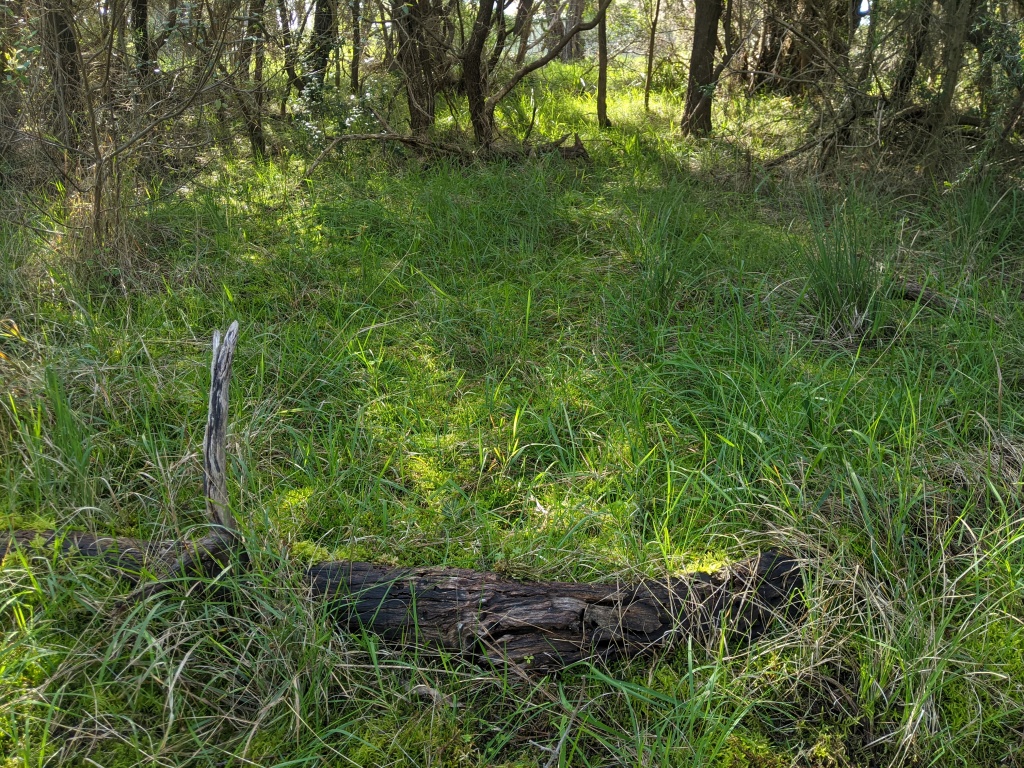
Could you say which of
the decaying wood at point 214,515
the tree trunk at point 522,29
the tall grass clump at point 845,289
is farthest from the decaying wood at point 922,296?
the tree trunk at point 522,29

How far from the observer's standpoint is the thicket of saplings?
203 cm

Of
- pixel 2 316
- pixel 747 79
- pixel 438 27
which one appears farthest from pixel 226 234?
pixel 747 79

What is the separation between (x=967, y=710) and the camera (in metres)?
2.03

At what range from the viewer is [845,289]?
3688mm

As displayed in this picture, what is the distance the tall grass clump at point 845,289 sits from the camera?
361cm

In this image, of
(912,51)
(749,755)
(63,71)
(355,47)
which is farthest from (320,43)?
(749,755)

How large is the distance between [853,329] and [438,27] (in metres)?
4.31

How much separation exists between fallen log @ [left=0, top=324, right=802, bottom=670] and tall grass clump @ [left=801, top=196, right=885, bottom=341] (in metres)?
1.68

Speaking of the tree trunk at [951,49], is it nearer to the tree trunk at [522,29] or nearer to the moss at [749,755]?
the tree trunk at [522,29]

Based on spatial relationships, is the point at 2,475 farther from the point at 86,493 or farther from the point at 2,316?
the point at 2,316

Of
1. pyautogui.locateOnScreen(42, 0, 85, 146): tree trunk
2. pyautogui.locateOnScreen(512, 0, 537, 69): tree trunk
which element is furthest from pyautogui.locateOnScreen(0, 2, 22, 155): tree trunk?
pyautogui.locateOnScreen(512, 0, 537, 69): tree trunk

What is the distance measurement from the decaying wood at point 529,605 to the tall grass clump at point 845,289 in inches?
65.7

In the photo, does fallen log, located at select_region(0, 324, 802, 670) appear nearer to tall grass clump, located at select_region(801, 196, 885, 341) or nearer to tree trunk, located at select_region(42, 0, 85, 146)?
tall grass clump, located at select_region(801, 196, 885, 341)

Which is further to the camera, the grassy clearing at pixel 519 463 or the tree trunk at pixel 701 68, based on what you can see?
the tree trunk at pixel 701 68
